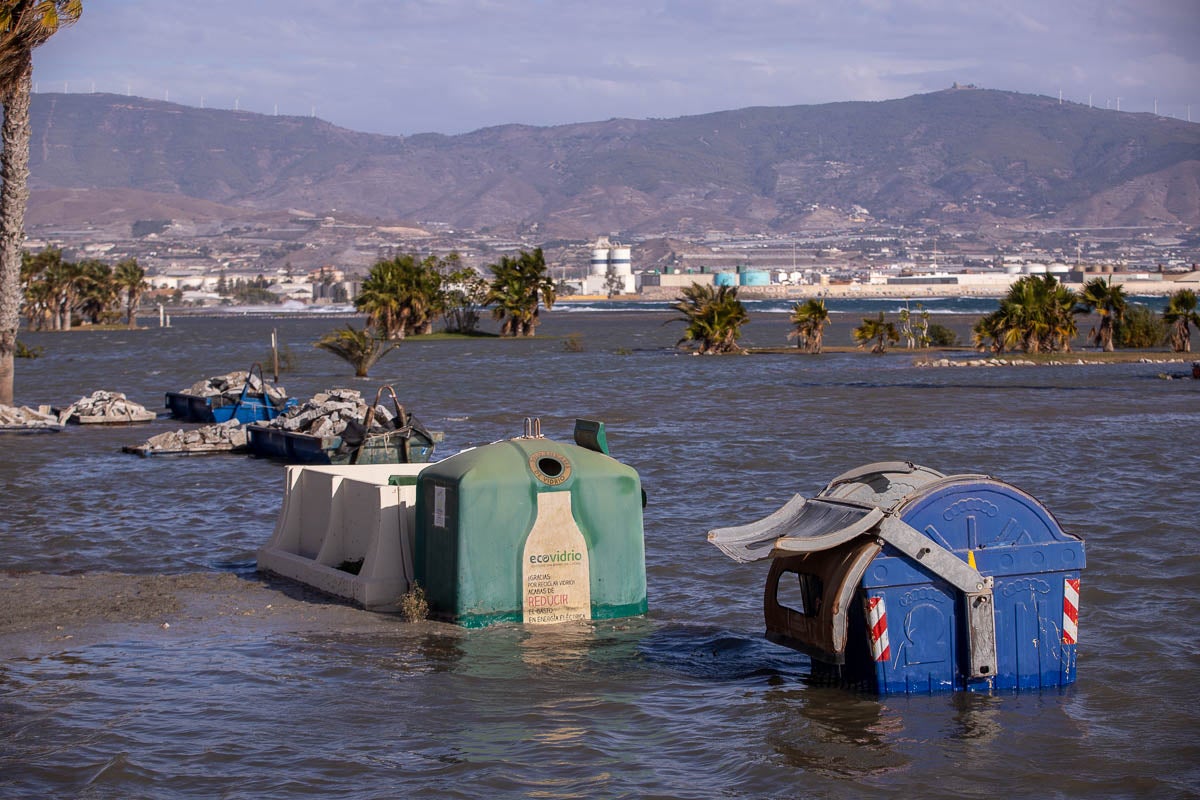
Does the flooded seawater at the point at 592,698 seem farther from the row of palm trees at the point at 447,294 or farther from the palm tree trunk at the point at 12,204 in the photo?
the row of palm trees at the point at 447,294

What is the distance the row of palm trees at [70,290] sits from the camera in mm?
108062

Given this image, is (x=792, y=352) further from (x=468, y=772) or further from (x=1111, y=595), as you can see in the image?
(x=468, y=772)

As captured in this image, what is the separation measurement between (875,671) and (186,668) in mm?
4830

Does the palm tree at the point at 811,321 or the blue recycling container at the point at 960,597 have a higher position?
the palm tree at the point at 811,321

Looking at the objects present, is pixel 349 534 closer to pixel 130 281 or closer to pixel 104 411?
pixel 104 411

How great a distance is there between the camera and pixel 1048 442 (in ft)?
86.8

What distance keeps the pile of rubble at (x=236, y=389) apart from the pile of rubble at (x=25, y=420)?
11.5 ft

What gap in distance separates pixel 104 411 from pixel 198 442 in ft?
22.5

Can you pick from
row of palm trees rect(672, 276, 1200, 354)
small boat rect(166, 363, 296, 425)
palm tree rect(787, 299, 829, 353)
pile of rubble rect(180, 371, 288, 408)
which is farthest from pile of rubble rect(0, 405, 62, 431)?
palm tree rect(787, 299, 829, 353)

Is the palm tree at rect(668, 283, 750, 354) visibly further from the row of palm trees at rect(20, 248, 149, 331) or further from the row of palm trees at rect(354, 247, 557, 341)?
the row of palm trees at rect(20, 248, 149, 331)

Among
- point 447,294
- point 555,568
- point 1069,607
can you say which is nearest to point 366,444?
point 555,568

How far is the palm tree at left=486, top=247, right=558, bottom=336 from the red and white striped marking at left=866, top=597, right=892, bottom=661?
251 ft

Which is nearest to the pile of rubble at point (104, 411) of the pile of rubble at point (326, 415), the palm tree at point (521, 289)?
the pile of rubble at point (326, 415)

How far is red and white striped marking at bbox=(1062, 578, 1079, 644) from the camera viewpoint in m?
9.12
